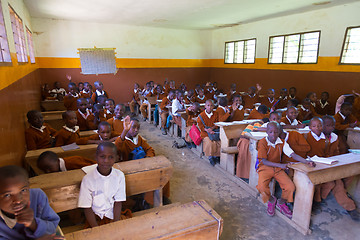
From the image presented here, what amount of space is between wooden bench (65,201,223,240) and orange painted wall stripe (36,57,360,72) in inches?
234

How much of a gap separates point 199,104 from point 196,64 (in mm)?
6113

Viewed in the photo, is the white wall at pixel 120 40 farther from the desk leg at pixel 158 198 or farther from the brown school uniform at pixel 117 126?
the desk leg at pixel 158 198

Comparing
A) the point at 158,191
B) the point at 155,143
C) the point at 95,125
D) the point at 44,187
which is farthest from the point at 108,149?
the point at 155,143

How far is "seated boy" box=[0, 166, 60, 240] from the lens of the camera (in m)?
1.12

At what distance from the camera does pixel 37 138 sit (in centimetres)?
318

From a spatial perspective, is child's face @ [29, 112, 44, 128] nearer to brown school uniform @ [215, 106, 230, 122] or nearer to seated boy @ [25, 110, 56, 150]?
seated boy @ [25, 110, 56, 150]

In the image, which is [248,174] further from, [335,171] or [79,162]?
[79,162]

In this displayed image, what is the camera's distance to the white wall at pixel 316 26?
19.0 feet

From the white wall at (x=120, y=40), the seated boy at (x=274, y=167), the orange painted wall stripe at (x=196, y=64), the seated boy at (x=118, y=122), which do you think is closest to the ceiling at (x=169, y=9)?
the white wall at (x=120, y=40)

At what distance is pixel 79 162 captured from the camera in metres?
2.48

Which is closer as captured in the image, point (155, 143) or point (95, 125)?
point (95, 125)

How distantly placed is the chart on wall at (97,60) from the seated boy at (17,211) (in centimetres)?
813

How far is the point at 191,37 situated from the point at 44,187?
9.60 meters

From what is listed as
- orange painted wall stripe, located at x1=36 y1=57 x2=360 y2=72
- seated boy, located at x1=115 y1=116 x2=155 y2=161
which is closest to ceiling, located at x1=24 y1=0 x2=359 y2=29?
orange painted wall stripe, located at x1=36 y1=57 x2=360 y2=72
